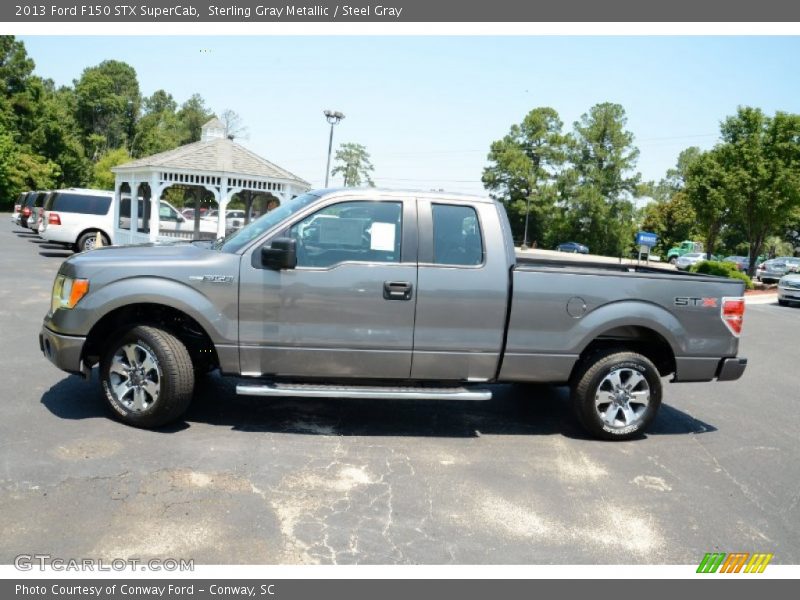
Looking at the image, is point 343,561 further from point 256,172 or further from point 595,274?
point 256,172

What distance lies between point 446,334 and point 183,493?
2.30 metres

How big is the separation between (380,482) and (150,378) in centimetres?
208

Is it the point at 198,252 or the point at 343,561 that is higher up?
the point at 198,252

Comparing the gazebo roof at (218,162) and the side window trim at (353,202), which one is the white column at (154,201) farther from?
the side window trim at (353,202)

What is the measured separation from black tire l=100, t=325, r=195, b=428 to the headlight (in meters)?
0.45

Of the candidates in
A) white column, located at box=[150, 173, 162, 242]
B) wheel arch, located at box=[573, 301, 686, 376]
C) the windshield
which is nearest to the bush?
white column, located at box=[150, 173, 162, 242]

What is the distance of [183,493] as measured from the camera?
415 centimetres

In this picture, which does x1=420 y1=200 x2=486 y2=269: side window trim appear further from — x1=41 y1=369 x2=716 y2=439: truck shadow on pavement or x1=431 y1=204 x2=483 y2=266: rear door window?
x1=41 y1=369 x2=716 y2=439: truck shadow on pavement

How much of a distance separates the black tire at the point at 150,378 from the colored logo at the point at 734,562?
382cm

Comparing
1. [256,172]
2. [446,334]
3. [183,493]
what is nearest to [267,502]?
[183,493]

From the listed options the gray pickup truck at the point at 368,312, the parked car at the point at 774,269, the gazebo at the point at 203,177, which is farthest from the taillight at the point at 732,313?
the parked car at the point at 774,269

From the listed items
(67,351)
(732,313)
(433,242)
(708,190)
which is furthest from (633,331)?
(708,190)

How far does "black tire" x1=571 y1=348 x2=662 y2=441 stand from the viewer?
5574 mm

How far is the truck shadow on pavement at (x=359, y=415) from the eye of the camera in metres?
5.57
